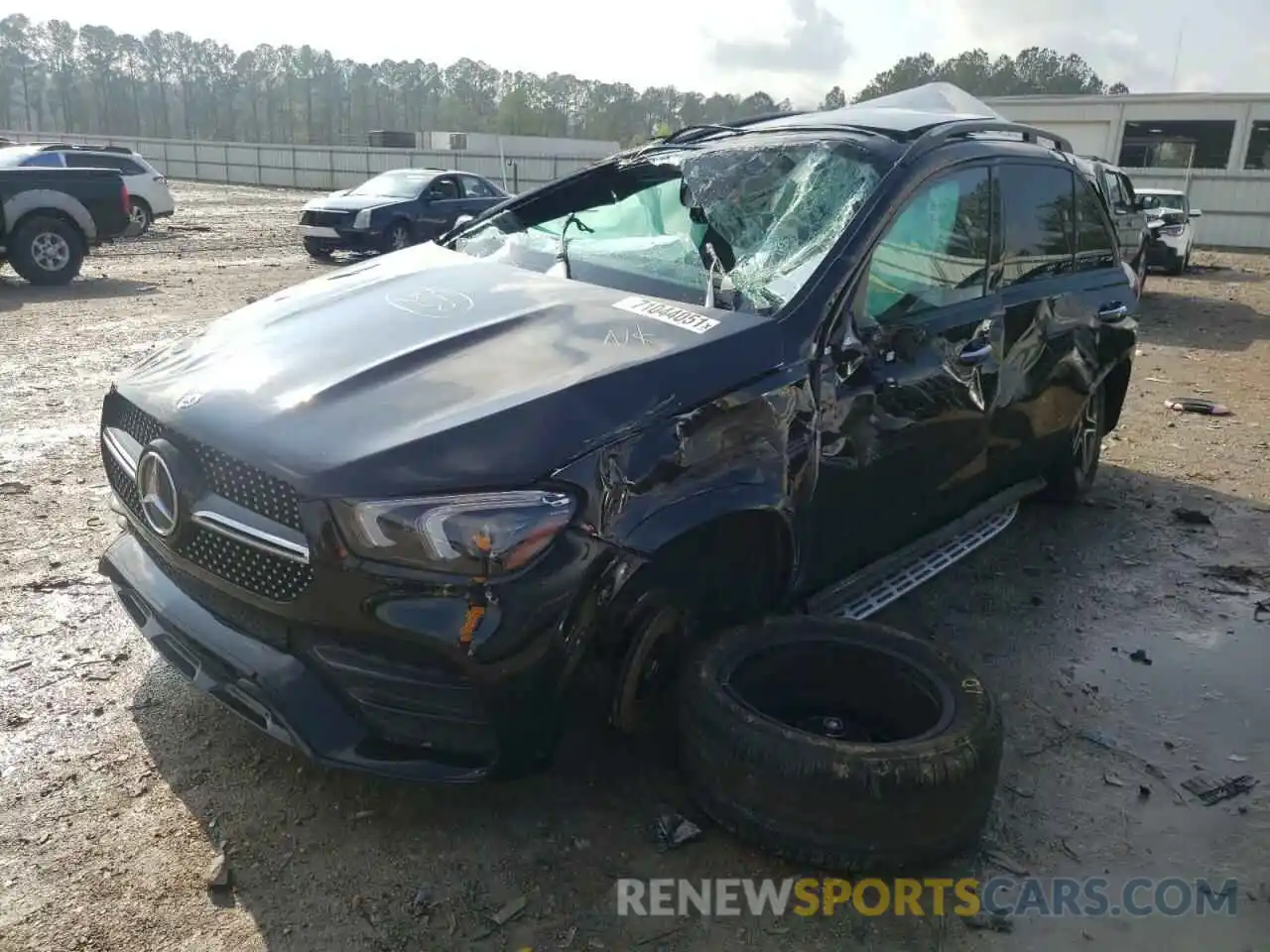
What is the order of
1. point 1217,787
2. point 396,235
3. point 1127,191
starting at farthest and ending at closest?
point 396,235 → point 1127,191 → point 1217,787

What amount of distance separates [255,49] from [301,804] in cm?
10693

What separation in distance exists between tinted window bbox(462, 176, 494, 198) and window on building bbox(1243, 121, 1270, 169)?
29.2 metres

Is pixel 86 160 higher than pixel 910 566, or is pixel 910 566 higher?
pixel 86 160

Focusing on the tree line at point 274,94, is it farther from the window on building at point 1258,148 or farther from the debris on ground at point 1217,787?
the debris on ground at point 1217,787

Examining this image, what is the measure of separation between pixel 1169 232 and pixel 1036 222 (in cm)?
1695

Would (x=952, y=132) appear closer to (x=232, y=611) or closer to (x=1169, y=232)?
(x=232, y=611)

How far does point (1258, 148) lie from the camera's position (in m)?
33.9

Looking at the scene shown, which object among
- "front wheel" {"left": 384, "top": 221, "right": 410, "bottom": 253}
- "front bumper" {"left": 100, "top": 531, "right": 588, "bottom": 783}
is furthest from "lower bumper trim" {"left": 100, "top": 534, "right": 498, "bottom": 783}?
"front wheel" {"left": 384, "top": 221, "right": 410, "bottom": 253}

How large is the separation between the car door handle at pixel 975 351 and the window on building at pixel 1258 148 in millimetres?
37229

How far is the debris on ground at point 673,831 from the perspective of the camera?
8.52ft

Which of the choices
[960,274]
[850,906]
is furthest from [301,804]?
[960,274]

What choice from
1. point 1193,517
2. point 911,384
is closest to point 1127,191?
point 1193,517

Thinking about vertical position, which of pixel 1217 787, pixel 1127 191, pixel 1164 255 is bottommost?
pixel 1217 787

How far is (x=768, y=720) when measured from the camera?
2510mm
